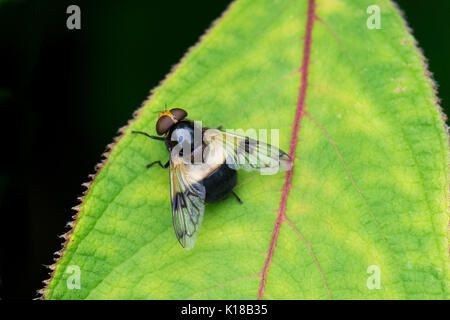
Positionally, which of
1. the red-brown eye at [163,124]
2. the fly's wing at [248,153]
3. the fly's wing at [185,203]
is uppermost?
the red-brown eye at [163,124]

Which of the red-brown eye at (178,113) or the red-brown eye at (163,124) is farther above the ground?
the red-brown eye at (178,113)

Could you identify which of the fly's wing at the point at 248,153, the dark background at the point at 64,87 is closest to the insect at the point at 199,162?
the fly's wing at the point at 248,153

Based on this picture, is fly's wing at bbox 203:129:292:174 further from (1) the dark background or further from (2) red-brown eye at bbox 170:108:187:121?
(1) the dark background

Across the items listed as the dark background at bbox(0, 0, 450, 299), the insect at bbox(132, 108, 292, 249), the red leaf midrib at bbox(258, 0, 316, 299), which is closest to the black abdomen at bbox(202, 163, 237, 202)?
the insect at bbox(132, 108, 292, 249)

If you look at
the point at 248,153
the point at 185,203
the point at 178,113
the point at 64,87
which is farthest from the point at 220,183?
the point at 64,87

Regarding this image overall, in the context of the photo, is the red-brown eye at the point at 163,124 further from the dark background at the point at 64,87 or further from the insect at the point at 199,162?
the dark background at the point at 64,87
